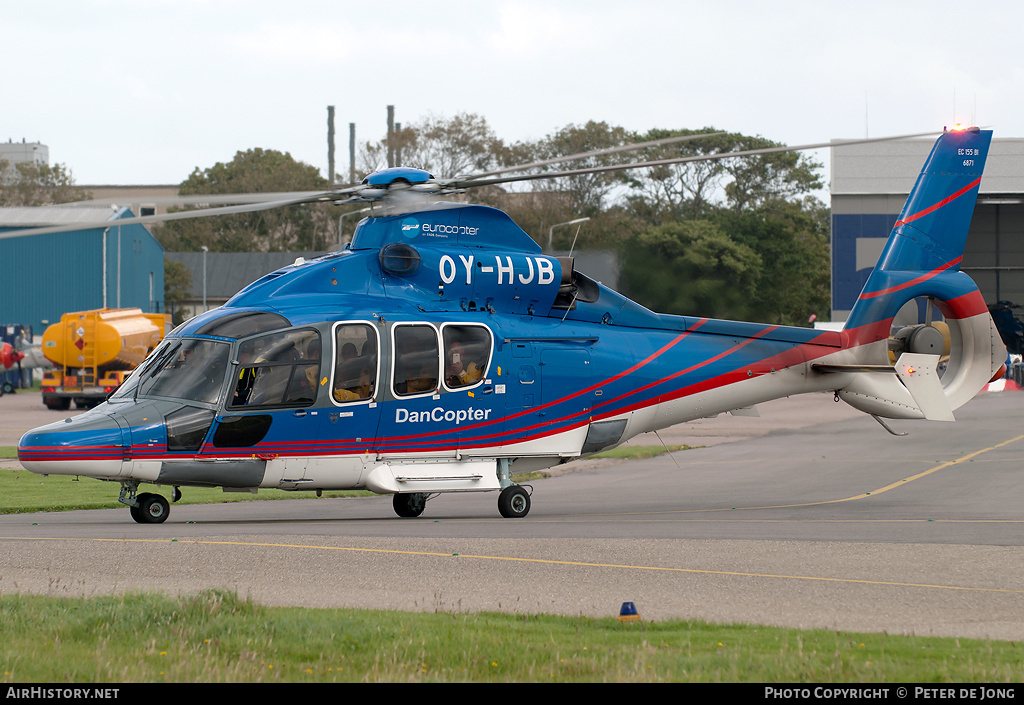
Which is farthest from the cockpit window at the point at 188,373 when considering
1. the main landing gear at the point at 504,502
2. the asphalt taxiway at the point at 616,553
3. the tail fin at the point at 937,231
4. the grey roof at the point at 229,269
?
the grey roof at the point at 229,269

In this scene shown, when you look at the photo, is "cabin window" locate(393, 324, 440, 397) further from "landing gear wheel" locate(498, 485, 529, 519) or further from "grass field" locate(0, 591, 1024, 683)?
"grass field" locate(0, 591, 1024, 683)

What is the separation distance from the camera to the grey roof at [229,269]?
3831 inches

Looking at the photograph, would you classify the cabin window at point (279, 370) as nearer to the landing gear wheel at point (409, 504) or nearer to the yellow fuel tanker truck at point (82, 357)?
the landing gear wheel at point (409, 504)

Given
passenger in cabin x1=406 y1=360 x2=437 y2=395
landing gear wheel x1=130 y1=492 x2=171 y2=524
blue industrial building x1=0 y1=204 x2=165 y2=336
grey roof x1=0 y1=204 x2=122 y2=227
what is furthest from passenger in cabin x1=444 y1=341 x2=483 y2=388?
blue industrial building x1=0 y1=204 x2=165 y2=336

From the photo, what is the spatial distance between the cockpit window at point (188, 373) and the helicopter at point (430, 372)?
2cm

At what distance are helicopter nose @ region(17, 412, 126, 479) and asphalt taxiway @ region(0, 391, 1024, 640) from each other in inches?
32.0

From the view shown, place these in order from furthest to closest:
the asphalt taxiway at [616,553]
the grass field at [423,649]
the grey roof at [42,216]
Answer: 1. the grey roof at [42,216]
2. the asphalt taxiway at [616,553]
3. the grass field at [423,649]

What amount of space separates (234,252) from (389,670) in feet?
330

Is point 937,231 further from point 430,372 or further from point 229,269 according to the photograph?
point 229,269

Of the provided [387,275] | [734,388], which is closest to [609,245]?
[734,388]

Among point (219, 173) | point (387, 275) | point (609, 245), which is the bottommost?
point (387, 275)

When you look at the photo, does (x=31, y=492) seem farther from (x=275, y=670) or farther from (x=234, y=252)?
(x=234, y=252)

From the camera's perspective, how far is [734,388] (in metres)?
19.0

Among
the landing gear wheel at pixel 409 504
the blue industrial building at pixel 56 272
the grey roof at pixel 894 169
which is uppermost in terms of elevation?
the grey roof at pixel 894 169
